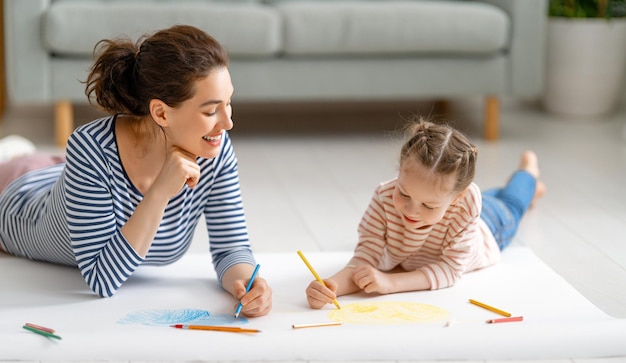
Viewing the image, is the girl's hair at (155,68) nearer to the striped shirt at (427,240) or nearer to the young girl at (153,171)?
the young girl at (153,171)

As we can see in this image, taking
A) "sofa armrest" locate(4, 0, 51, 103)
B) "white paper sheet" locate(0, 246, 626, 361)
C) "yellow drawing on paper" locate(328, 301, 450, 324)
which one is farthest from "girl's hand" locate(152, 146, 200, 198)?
"sofa armrest" locate(4, 0, 51, 103)

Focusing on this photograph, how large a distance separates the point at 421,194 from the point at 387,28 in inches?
59.8

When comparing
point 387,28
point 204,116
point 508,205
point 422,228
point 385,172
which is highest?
point 204,116

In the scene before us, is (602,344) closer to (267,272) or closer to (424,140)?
(424,140)

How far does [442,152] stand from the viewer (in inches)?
64.5

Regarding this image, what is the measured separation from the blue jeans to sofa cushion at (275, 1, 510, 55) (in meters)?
0.86

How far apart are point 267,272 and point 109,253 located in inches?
14.1

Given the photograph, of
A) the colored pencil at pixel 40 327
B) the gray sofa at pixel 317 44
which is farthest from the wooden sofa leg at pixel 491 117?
the colored pencil at pixel 40 327

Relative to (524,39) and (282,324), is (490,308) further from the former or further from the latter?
(524,39)

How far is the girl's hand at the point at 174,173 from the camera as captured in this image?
5.05 ft

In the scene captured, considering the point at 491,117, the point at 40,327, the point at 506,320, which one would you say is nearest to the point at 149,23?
Result: the point at 491,117

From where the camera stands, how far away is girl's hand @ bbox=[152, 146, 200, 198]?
1538 millimetres

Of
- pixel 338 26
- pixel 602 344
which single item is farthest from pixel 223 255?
pixel 338 26

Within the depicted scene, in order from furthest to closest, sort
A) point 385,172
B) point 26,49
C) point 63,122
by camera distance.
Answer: point 63,122 → point 26,49 → point 385,172
